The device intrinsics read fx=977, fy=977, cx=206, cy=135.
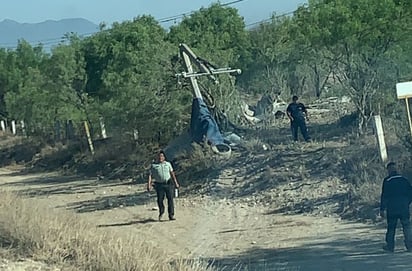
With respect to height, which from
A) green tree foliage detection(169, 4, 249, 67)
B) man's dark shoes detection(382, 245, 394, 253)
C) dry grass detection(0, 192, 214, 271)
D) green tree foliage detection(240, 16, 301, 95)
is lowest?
man's dark shoes detection(382, 245, 394, 253)

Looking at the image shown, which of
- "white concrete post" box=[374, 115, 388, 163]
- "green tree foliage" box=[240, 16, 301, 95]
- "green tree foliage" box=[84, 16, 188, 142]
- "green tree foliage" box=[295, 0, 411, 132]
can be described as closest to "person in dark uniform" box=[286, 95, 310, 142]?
"green tree foliage" box=[295, 0, 411, 132]

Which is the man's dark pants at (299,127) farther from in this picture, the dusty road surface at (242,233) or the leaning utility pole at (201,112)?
the dusty road surface at (242,233)

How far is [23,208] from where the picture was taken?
54.8ft

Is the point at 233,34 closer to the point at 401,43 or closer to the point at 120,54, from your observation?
the point at 120,54

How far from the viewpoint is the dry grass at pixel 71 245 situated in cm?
1169

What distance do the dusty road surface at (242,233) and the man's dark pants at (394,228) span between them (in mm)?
201

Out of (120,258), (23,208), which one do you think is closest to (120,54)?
(23,208)

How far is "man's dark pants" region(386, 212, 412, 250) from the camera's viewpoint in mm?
16094

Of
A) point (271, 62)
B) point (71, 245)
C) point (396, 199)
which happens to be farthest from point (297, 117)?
point (271, 62)

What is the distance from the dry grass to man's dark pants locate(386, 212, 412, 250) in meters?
4.23

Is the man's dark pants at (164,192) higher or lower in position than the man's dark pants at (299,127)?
lower

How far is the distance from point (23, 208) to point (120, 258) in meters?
5.42

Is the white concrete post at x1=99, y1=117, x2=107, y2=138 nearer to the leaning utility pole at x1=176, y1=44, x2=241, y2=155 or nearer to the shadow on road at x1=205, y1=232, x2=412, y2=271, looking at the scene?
the leaning utility pole at x1=176, y1=44, x2=241, y2=155

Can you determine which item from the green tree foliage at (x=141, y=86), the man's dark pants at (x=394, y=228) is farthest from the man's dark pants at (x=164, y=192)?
the green tree foliage at (x=141, y=86)
